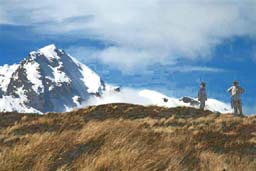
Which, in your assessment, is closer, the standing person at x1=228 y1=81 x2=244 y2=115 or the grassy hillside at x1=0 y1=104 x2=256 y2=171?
the grassy hillside at x1=0 y1=104 x2=256 y2=171

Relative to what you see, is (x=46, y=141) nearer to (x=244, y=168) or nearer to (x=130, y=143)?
(x=130, y=143)

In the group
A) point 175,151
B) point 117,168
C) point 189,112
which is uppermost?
point 189,112

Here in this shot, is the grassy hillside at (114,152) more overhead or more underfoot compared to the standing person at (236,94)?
more underfoot

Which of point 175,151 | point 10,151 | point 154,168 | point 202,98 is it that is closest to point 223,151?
point 175,151

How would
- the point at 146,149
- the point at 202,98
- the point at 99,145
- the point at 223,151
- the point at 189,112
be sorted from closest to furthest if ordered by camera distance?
the point at 146,149
the point at 99,145
the point at 223,151
the point at 189,112
the point at 202,98

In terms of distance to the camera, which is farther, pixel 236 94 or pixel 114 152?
pixel 236 94

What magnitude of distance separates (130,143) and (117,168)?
1.67m

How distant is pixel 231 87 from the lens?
3556cm

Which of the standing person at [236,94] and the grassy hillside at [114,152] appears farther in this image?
the standing person at [236,94]

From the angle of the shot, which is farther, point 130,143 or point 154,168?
point 130,143

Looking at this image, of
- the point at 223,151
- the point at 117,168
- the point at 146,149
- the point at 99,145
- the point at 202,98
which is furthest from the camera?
the point at 202,98

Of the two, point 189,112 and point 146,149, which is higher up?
point 189,112

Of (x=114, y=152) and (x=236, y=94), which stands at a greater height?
(x=236, y=94)

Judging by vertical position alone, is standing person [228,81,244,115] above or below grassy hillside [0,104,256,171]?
above
